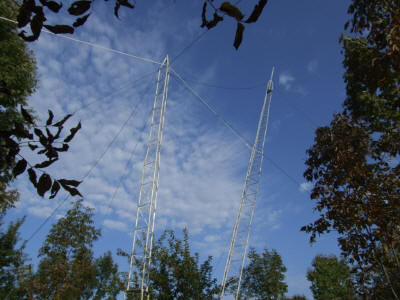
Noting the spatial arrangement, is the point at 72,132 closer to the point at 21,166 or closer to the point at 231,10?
the point at 21,166

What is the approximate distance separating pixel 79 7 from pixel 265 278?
122 feet

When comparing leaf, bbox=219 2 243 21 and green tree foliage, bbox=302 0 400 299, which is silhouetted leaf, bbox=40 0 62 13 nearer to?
leaf, bbox=219 2 243 21

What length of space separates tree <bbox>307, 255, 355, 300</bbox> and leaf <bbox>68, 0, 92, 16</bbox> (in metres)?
36.0

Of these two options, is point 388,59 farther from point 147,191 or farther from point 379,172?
point 147,191

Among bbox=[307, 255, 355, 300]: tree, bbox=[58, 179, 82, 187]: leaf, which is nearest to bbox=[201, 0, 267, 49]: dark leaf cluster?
bbox=[58, 179, 82, 187]: leaf

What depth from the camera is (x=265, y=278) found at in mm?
34594

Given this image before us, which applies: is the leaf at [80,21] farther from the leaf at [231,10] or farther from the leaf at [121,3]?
the leaf at [231,10]

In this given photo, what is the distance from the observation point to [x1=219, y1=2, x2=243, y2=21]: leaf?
1.24 m

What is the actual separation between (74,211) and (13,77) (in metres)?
7.59

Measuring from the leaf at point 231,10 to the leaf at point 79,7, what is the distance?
0.59 meters

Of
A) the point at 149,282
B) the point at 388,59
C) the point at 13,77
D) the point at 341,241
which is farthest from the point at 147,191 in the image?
the point at 388,59

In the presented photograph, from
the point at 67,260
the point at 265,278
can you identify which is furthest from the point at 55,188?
the point at 265,278

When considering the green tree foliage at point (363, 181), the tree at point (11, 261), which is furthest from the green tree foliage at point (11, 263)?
the green tree foliage at point (363, 181)

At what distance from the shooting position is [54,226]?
17016mm
